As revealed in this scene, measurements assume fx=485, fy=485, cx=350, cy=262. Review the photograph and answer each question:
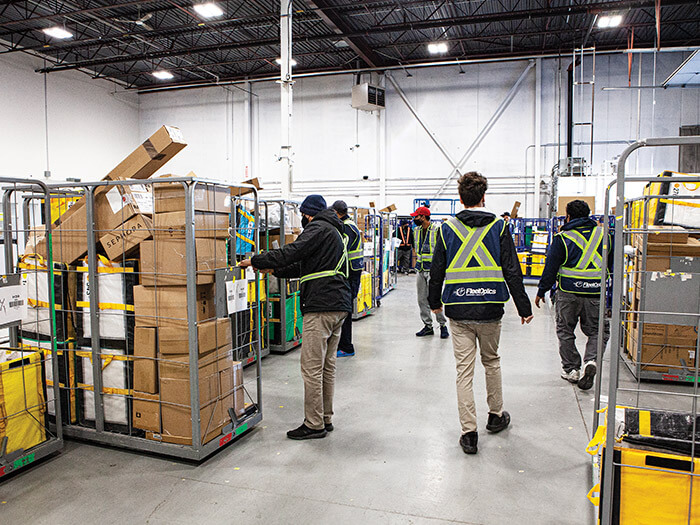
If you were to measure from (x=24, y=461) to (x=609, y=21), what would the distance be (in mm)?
14011

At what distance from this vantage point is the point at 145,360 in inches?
133

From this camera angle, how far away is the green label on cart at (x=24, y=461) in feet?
10.4

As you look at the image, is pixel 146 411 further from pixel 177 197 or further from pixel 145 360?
pixel 177 197

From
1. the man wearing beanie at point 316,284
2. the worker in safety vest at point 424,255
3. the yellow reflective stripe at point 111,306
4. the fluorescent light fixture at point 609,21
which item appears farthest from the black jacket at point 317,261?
the fluorescent light fixture at point 609,21

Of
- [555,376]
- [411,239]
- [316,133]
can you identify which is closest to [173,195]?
[555,376]

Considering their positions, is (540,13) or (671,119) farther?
(671,119)

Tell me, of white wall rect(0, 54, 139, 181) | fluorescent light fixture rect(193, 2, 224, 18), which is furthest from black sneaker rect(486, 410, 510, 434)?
white wall rect(0, 54, 139, 181)

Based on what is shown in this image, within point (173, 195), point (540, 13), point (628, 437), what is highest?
point (540, 13)

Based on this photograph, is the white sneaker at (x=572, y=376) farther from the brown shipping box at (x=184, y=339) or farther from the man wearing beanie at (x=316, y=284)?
the brown shipping box at (x=184, y=339)

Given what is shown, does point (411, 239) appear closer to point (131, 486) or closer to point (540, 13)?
point (540, 13)

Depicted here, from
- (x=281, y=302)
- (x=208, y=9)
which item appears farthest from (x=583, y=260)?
(x=208, y=9)

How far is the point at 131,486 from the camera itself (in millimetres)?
3051

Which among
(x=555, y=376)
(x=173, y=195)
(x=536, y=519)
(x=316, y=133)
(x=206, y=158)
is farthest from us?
(x=206, y=158)

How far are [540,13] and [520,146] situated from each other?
459cm
